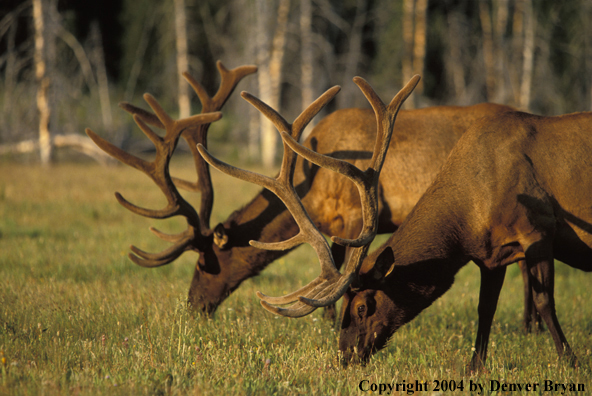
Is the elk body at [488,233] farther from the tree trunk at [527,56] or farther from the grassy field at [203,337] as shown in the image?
the tree trunk at [527,56]

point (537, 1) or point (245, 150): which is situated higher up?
point (537, 1)

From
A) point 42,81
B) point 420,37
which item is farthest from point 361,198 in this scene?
point 420,37

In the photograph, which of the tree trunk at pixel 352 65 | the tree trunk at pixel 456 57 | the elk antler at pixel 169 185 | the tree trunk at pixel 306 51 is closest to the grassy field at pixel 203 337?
the elk antler at pixel 169 185

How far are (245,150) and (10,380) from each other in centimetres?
1895

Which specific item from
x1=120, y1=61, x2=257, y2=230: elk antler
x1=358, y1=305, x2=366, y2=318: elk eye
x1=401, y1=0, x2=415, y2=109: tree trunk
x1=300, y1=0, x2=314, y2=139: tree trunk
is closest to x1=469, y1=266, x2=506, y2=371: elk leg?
x1=358, y1=305, x2=366, y2=318: elk eye

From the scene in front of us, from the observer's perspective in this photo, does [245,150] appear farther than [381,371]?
Yes

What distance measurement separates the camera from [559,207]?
159 inches

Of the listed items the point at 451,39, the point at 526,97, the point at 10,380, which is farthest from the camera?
the point at 451,39

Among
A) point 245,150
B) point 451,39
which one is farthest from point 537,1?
point 245,150

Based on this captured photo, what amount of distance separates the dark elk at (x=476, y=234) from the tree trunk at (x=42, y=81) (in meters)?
12.6

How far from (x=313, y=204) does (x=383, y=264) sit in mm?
1457

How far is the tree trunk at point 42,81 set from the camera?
14.4 metres

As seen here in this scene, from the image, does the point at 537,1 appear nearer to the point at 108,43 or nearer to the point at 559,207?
the point at 559,207

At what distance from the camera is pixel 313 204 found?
5297mm
